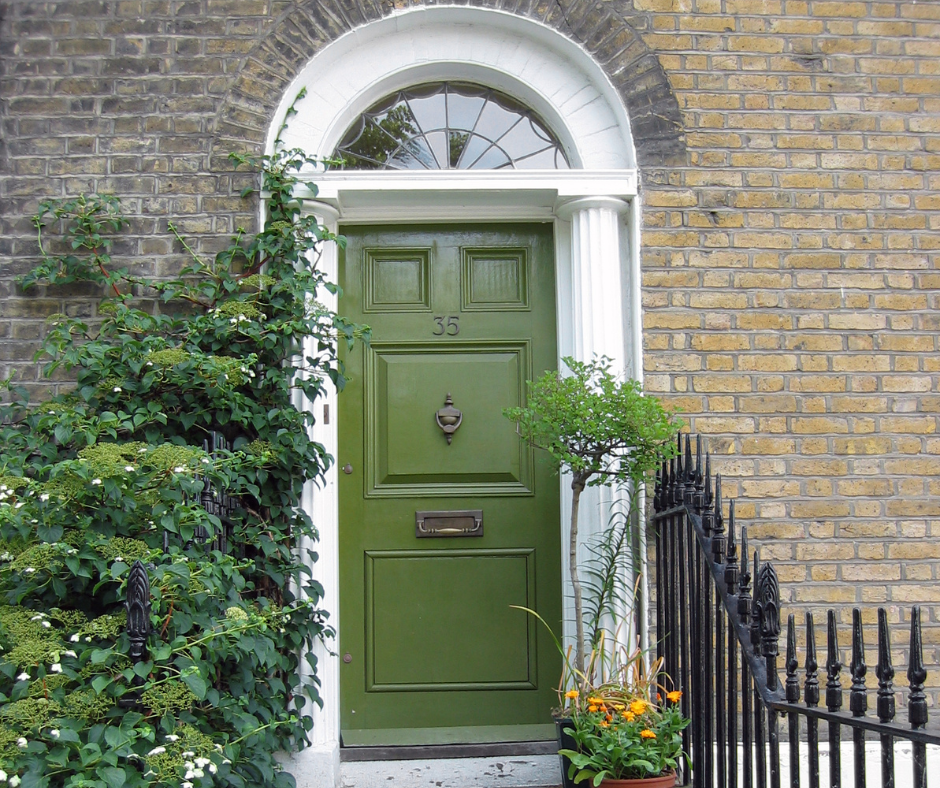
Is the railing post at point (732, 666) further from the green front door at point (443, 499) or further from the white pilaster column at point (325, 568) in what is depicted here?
the white pilaster column at point (325, 568)

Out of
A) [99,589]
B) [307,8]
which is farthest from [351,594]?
[307,8]

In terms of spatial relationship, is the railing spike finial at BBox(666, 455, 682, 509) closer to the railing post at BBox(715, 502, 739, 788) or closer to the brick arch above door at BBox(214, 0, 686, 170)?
the railing post at BBox(715, 502, 739, 788)

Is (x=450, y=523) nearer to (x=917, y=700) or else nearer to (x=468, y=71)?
(x=468, y=71)

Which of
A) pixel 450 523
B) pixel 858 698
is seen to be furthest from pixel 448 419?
pixel 858 698

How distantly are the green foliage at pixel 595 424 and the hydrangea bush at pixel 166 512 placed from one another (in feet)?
2.99

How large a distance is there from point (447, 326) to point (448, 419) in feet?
1.45

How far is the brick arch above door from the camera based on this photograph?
13.6 feet

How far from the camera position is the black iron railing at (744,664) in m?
2.21

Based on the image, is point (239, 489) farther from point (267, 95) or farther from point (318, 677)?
point (267, 95)

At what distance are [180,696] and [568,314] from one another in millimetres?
2392

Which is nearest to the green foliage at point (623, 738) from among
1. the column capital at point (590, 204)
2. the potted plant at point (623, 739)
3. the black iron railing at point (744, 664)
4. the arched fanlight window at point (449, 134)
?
the potted plant at point (623, 739)

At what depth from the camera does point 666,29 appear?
4211 millimetres

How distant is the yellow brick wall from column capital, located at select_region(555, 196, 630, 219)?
0.13 meters

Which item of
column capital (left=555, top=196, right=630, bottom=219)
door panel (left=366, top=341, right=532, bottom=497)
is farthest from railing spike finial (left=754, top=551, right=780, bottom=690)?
column capital (left=555, top=196, right=630, bottom=219)
